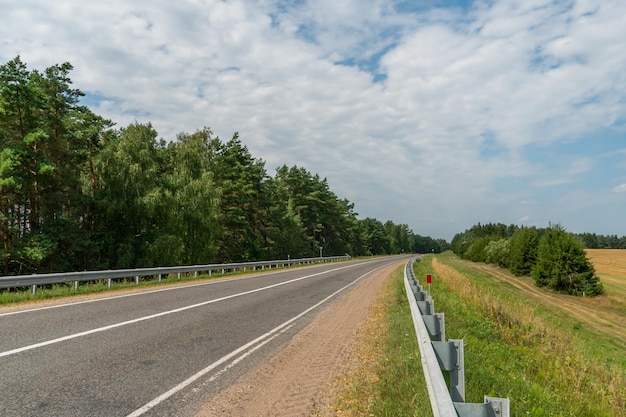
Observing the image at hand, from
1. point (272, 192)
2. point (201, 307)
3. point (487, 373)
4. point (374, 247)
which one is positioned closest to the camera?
point (487, 373)

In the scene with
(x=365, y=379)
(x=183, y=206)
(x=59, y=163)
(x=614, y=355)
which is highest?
(x=59, y=163)

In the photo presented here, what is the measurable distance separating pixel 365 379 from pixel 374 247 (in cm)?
12146

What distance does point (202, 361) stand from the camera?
6.32 meters

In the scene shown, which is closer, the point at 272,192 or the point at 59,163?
the point at 59,163

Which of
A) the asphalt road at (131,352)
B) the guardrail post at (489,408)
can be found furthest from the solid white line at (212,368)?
the guardrail post at (489,408)

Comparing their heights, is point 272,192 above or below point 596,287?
above

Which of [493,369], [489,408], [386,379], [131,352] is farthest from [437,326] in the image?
[131,352]

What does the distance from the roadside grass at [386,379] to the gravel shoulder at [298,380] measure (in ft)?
0.70

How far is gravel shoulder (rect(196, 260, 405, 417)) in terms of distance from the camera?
15.5 ft

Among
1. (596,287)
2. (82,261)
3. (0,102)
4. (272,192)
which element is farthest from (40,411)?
(272,192)

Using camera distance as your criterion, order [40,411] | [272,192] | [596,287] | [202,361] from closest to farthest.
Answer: [40,411], [202,361], [596,287], [272,192]

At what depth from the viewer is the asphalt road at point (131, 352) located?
456 cm

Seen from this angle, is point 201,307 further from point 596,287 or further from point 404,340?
point 596,287

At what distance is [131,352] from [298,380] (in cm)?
297
